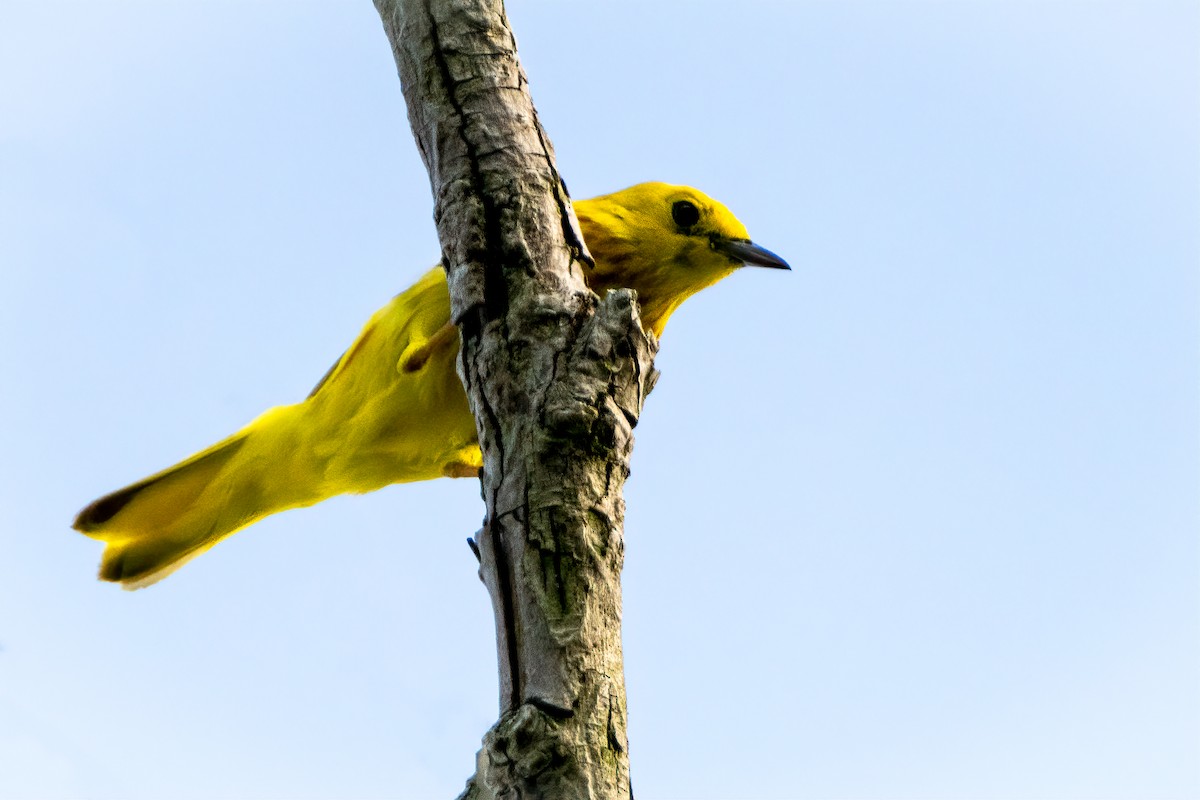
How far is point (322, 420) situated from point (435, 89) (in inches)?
64.7

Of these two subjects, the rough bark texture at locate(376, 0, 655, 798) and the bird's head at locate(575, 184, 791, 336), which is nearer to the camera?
the rough bark texture at locate(376, 0, 655, 798)

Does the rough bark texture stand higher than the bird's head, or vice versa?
the bird's head

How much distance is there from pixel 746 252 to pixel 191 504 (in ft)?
A: 7.81

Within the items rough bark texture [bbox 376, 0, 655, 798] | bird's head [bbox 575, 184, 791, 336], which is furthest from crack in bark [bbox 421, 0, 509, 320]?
bird's head [bbox 575, 184, 791, 336]

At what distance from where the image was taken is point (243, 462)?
4.72 m

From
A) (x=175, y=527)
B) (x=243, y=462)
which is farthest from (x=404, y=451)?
(x=175, y=527)

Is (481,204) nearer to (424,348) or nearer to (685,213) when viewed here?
(424,348)

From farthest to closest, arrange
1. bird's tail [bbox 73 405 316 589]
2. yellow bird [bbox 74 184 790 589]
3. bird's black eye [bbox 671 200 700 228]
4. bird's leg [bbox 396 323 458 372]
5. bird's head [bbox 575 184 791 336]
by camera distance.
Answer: bird's tail [bbox 73 405 316 589], bird's black eye [bbox 671 200 700 228], bird's head [bbox 575 184 791 336], yellow bird [bbox 74 184 790 589], bird's leg [bbox 396 323 458 372]

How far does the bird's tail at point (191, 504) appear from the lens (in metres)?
4.70

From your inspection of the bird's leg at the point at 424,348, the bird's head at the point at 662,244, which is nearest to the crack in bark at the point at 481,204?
the bird's leg at the point at 424,348

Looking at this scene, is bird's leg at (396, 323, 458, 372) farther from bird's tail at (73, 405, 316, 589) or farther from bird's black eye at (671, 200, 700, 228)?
bird's black eye at (671, 200, 700, 228)

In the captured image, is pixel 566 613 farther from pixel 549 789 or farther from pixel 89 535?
pixel 89 535

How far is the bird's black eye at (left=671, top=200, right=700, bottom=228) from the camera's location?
15.1ft

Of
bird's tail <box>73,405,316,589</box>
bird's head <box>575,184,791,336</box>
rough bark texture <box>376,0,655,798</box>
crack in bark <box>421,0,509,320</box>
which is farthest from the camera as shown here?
bird's tail <box>73,405,316,589</box>
